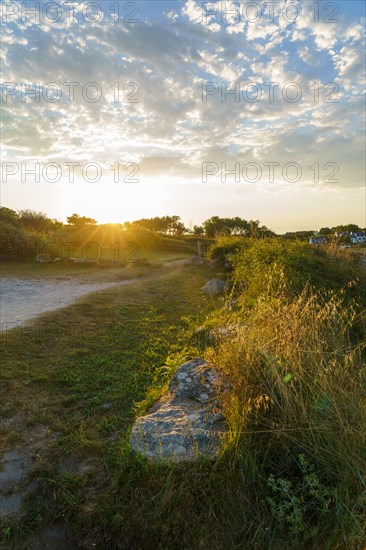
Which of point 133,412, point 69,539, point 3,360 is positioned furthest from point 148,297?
point 69,539

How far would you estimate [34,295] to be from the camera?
1007 cm

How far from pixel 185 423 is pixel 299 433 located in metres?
1.13

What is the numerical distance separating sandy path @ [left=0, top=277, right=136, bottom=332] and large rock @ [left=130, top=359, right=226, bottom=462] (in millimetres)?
4232

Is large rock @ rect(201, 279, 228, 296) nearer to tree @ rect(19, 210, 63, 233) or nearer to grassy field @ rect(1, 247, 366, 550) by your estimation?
grassy field @ rect(1, 247, 366, 550)

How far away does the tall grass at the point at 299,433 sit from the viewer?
270 cm

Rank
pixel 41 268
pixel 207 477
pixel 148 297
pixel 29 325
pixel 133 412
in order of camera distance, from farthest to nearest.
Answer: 1. pixel 41 268
2. pixel 148 297
3. pixel 29 325
4. pixel 133 412
5. pixel 207 477

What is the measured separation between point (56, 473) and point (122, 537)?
2.96 ft

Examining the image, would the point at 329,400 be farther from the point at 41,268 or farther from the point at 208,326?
the point at 41,268

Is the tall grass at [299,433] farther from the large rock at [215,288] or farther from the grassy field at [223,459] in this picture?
the large rock at [215,288]

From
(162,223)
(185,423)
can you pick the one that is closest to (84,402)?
(185,423)

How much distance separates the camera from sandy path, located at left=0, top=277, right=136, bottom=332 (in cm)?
784

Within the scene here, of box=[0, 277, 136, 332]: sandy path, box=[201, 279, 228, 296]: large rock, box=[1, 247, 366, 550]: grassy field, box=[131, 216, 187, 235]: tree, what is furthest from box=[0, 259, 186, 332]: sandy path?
box=[131, 216, 187, 235]: tree

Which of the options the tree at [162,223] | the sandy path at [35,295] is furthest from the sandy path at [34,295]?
the tree at [162,223]

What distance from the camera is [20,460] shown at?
3359 millimetres
